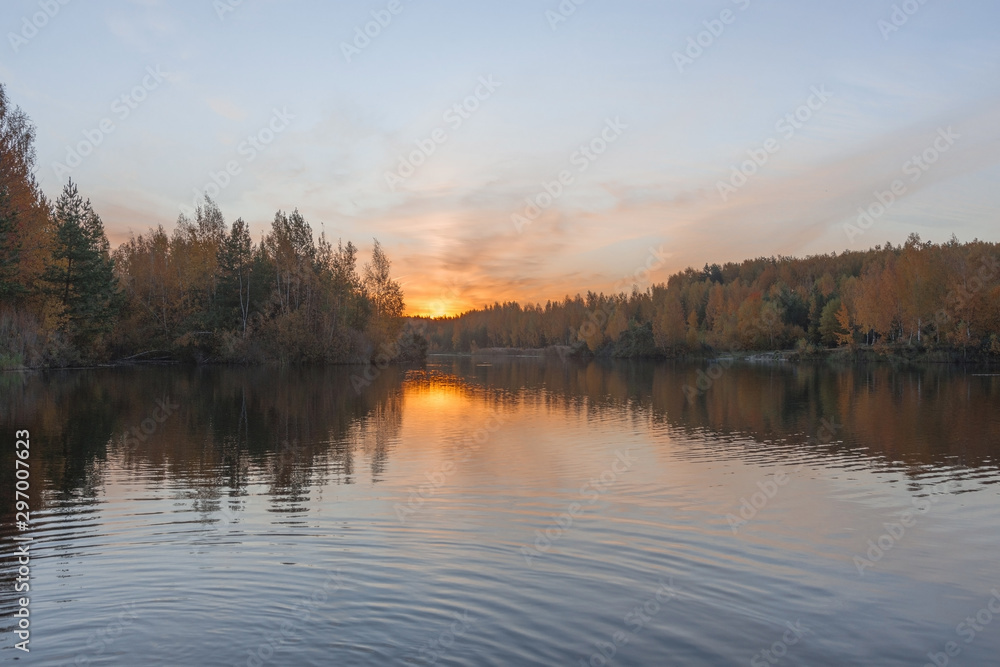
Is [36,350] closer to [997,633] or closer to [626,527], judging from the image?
[626,527]

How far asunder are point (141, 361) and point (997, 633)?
7566cm

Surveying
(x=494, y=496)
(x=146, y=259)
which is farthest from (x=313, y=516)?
(x=146, y=259)

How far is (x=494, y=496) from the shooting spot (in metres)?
13.8

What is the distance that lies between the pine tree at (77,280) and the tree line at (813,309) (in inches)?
3180
